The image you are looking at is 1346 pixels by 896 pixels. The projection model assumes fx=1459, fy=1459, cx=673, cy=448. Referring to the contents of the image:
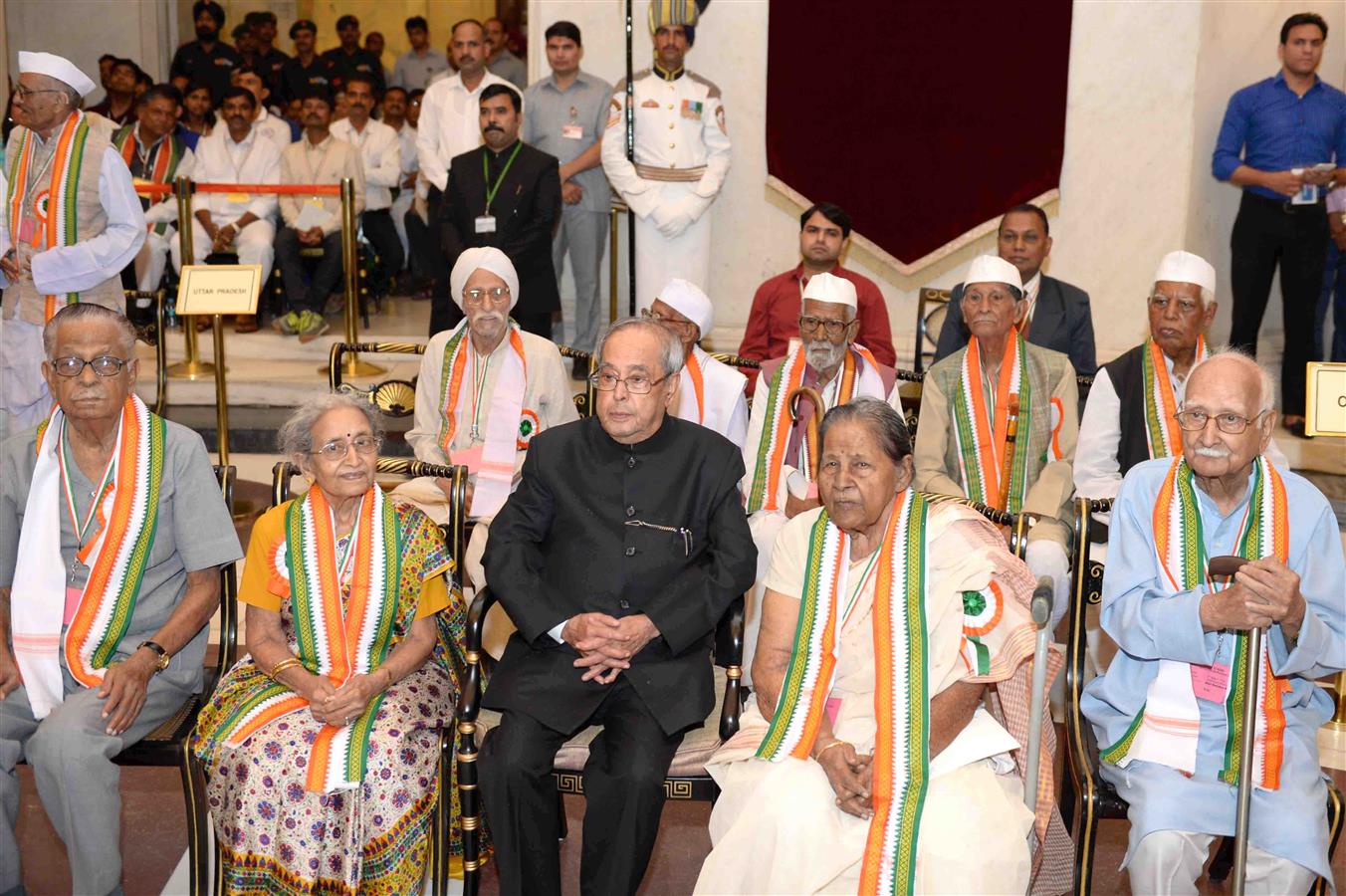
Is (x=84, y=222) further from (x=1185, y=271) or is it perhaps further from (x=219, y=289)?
(x=1185, y=271)

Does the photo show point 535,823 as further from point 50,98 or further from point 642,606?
point 50,98

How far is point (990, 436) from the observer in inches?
205

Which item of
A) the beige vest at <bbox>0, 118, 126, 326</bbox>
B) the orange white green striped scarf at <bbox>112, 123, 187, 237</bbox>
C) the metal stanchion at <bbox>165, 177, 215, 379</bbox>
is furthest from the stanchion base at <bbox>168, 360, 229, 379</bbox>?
the beige vest at <bbox>0, 118, 126, 326</bbox>

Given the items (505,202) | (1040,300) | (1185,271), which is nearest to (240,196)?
(505,202)

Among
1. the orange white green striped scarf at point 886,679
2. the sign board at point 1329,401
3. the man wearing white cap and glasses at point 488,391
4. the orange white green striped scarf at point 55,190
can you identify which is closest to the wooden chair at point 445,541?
the orange white green striped scarf at point 886,679

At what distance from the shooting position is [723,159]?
833 centimetres

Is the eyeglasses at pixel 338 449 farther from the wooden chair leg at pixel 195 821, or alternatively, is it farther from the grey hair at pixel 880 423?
the grey hair at pixel 880 423

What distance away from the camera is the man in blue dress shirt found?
773 cm

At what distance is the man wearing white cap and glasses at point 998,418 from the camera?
17.0ft

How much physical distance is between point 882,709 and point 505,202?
193 inches

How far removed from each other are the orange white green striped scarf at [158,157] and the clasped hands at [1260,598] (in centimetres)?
773

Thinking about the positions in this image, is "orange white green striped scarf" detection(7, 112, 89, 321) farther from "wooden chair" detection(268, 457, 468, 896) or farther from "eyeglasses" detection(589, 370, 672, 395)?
"eyeglasses" detection(589, 370, 672, 395)

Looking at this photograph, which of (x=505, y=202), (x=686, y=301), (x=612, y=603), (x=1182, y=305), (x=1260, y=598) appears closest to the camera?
(x=1260, y=598)

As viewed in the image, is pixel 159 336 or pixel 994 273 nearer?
pixel 994 273
